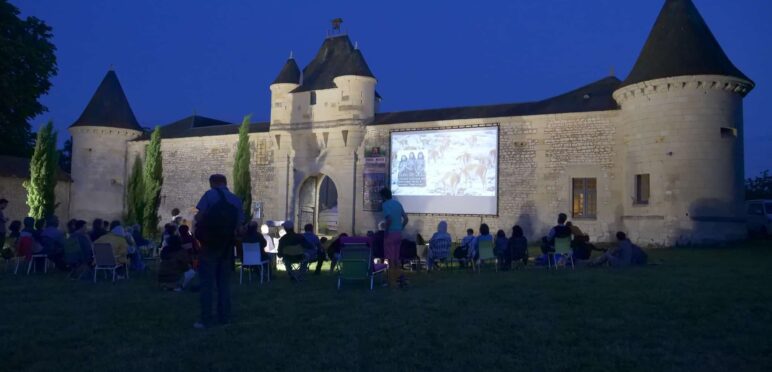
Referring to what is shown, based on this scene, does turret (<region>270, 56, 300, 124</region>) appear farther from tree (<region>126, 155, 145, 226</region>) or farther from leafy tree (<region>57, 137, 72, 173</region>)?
leafy tree (<region>57, 137, 72, 173</region>)

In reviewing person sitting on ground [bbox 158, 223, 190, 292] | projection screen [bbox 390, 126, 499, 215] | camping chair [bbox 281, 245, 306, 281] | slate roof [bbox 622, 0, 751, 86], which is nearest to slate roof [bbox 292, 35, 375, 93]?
projection screen [bbox 390, 126, 499, 215]

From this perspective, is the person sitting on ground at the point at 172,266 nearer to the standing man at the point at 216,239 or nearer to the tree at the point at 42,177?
the standing man at the point at 216,239

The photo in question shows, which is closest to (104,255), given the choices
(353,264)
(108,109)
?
(353,264)

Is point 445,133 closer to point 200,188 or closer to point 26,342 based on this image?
point 200,188

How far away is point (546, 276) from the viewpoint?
972 centimetres

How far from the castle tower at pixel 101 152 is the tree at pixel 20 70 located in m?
3.79

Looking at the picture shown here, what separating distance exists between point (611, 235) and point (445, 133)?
21.4 feet

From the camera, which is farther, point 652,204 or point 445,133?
point 445,133

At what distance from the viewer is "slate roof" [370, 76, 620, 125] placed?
2036 centimetres

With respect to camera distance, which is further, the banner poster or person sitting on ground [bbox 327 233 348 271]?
the banner poster

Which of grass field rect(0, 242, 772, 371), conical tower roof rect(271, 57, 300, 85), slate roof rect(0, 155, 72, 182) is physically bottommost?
grass field rect(0, 242, 772, 371)

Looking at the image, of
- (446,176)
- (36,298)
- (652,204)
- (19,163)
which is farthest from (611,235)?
(19,163)

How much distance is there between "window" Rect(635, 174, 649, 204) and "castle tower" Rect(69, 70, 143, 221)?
22177 mm

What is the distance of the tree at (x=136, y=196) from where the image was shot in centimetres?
2619
